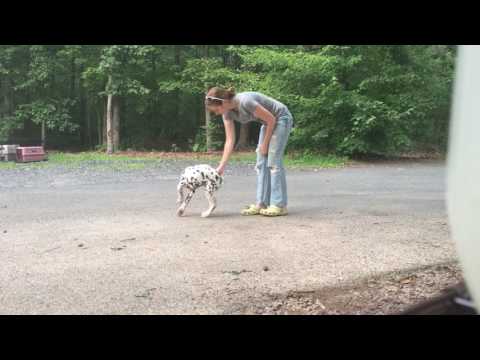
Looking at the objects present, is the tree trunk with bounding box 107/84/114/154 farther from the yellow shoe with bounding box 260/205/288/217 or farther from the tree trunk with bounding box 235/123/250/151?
the yellow shoe with bounding box 260/205/288/217

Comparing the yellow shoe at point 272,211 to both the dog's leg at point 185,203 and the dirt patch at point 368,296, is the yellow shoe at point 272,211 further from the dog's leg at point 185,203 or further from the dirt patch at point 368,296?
the dirt patch at point 368,296

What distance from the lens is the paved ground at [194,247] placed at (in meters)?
2.97

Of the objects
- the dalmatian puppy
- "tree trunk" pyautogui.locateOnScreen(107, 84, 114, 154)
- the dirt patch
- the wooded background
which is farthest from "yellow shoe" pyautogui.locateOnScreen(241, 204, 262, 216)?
"tree trunk" pyautogui.locateOnScreen(107, 84, 114, 154)

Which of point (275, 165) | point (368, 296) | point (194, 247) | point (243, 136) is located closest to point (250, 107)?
point (275, 165)

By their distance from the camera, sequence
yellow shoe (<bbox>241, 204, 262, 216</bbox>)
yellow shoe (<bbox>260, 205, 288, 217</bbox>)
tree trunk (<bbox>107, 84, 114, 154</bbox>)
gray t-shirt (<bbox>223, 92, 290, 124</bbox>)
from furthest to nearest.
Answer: tree trunk (<bbox>107, 84, 114, 154</bbox>)
yellow shoe (<bbox>241, 204, 262, 216</bbox>)
yellow shoe (<bbox>260, 205, 288, 217</bbox>)
gray t-shirt (<bbox>223, 92, 290, 124</bbox>)

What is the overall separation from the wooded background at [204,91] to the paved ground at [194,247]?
4111 millimetres

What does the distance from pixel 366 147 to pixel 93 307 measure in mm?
12355

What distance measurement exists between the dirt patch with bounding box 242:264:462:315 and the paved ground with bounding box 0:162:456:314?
4.1 inches

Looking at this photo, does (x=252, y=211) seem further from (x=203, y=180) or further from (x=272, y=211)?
(x=203, y=180)

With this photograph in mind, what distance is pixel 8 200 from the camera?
7.23 metres

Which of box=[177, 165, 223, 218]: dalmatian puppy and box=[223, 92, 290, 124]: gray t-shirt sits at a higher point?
box=[223, 92, 290, 124]: gray t-shirt

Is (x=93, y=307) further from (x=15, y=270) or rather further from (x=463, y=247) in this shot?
(x=463, y=247)

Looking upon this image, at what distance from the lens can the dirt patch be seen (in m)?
2.71

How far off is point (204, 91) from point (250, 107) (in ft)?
48.4
